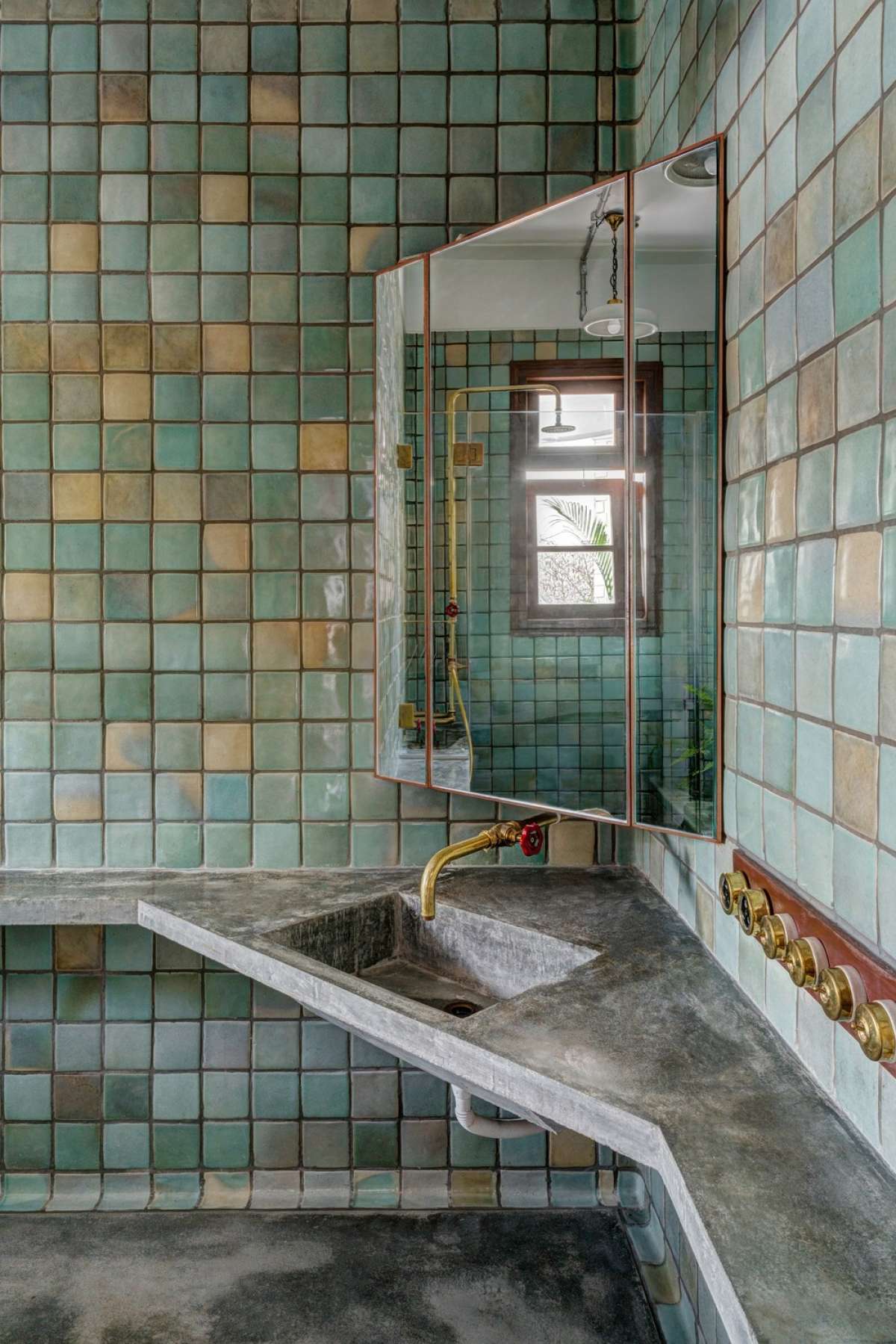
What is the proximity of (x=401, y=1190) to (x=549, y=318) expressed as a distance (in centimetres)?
192

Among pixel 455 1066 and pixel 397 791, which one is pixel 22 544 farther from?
pixel 455 1066

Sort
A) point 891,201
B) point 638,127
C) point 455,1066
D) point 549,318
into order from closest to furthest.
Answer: point 891,201 → point 455,1066 → point 549,318 → point 638,127

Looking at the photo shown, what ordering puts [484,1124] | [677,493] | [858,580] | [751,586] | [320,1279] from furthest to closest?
[320,1279], [484,1124], [677,493], [751,586], [858,580]

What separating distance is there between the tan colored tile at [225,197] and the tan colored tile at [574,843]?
5.11 feet

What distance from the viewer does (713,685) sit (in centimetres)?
146

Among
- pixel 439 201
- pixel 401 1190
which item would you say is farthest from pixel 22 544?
pixel 401 1190

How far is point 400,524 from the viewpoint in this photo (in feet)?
6.41

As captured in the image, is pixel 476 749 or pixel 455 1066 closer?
pixel 455 1066

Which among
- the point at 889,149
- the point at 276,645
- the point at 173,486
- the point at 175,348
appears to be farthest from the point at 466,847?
the point at 175,348

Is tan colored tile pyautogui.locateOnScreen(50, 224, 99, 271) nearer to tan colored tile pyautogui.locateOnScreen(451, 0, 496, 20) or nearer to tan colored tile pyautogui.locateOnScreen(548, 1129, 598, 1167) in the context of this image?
tan colored tile pyautogui.locateOnScreen(451, 0, 496, 20)

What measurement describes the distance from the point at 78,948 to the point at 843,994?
178cm

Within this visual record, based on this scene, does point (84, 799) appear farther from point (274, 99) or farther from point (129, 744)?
point (274, 99)

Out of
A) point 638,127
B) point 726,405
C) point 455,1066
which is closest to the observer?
point 455,1066

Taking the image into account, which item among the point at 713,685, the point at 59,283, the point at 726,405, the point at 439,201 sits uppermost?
the point at 439,201
